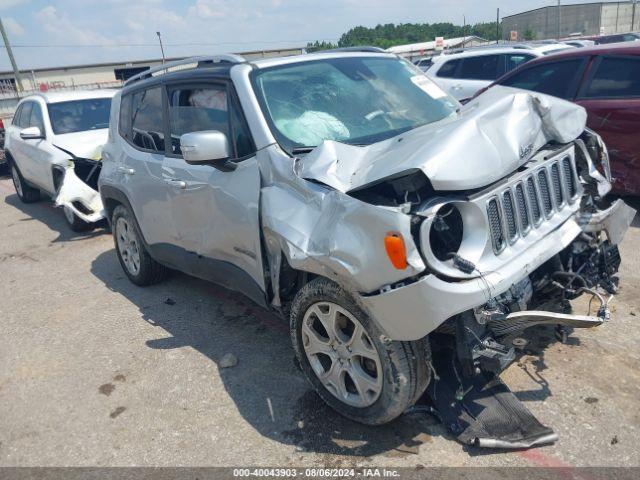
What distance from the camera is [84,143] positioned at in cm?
786

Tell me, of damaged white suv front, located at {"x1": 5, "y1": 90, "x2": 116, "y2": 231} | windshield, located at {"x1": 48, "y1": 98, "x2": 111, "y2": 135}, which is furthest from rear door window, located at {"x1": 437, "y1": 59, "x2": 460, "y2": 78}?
windshield, located at {"x1": 48, "y1": 98, "x2": 111, "y2": 135}

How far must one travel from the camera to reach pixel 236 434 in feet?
10.3

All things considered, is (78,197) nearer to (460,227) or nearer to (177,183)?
(177,183)

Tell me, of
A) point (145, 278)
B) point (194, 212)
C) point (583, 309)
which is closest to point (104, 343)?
point (145, 278)

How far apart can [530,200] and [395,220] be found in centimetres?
90

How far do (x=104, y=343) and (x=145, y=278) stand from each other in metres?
1.03

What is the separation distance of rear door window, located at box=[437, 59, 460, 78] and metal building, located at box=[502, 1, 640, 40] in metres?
54.7

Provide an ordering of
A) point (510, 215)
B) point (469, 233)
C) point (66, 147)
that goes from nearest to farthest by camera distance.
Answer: point (469, 233), point (510, 215), point (66, 147)

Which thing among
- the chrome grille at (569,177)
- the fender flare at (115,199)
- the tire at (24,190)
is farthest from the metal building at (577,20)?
the chrome grille at (569,177)

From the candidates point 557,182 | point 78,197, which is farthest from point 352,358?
point 78,197

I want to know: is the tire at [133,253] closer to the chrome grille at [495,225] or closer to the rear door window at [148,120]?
the rear door window at [148,120]

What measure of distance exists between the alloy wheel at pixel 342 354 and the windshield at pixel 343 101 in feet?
3.41

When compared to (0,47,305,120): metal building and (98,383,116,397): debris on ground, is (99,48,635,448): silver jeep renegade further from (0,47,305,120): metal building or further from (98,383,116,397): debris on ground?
(0,47,305,120): metal building

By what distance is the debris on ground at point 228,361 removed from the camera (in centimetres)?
384
